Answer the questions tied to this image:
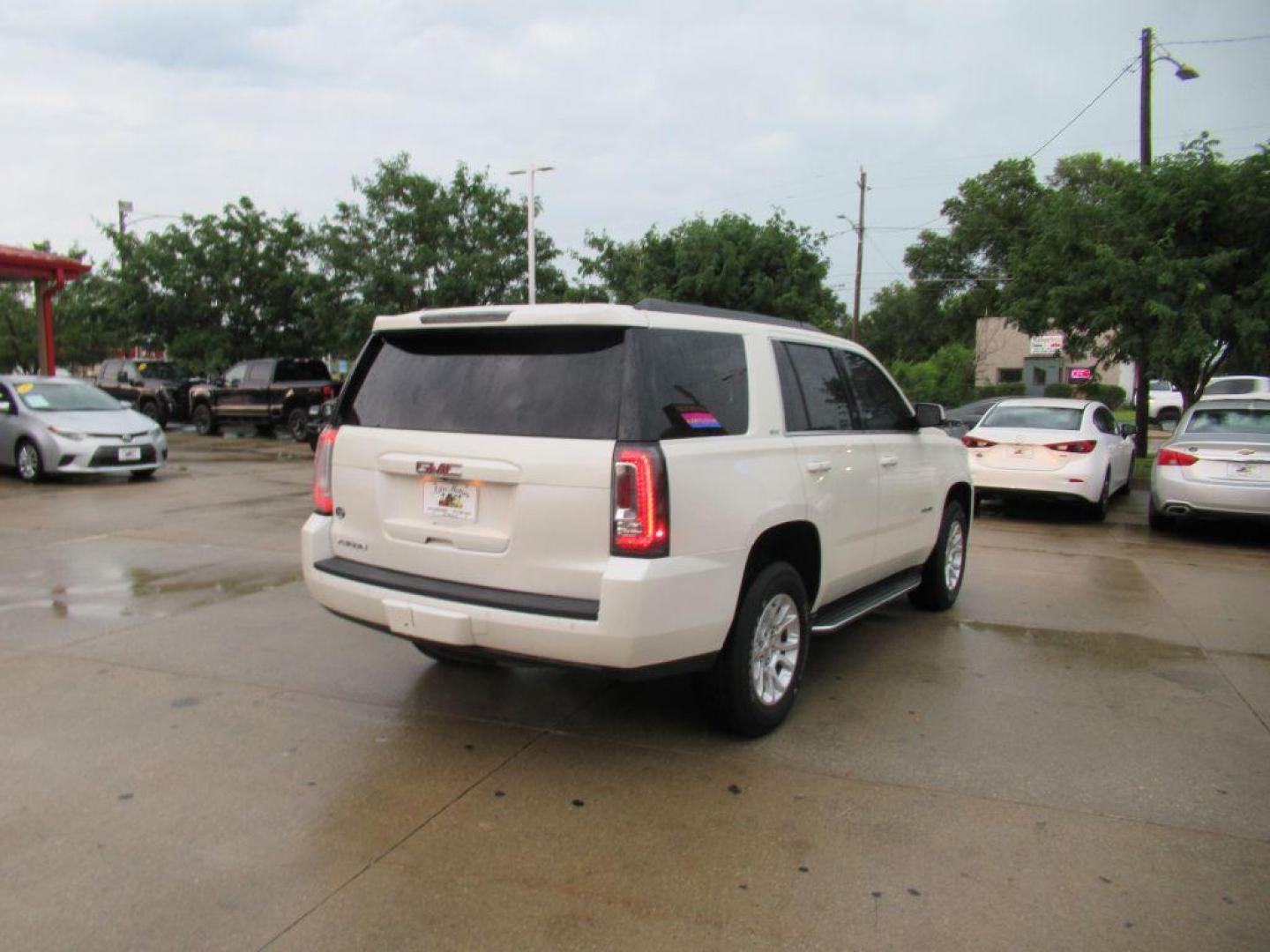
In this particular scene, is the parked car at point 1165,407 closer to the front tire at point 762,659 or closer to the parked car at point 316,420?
the parked car at point 316,420

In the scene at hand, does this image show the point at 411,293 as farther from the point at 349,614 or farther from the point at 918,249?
the point at 918,249

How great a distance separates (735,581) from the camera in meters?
3.89

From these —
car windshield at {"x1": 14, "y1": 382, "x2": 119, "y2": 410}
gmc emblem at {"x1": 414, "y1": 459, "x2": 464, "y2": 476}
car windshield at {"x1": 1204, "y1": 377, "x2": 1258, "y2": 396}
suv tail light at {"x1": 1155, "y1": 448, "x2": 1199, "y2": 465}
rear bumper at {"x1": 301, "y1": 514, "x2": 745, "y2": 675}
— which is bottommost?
rear bumper at {"x1": 301, "y1": 514, "x2": 745, "y2": 675}

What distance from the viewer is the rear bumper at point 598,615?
3523 mm

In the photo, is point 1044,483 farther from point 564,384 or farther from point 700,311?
point 564,384

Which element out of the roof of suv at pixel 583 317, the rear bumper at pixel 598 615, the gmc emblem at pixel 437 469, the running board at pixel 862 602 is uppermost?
the roof of suv at pixel 583 317

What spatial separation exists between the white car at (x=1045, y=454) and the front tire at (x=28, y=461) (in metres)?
12.2

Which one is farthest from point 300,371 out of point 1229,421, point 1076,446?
point 1229,421

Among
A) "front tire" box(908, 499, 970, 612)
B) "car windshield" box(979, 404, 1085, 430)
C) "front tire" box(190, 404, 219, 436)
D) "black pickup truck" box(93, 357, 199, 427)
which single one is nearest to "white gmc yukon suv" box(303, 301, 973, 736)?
"front tire" box(908, 499, 970, 612)

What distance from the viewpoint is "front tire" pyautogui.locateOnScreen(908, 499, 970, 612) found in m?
6.54

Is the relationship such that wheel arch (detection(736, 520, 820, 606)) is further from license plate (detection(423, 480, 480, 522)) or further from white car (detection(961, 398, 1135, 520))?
white car (detection(961, 398, 1135, 520))

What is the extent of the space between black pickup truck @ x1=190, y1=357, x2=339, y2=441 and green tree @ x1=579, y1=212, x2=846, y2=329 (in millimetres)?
10437

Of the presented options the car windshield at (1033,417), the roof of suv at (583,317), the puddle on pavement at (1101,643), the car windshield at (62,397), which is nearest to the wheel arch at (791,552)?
the roof of suv at (583,317)

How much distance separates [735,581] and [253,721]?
92.2 inches
